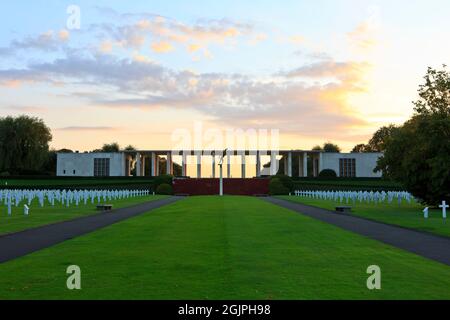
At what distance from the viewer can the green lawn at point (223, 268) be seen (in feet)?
28.4

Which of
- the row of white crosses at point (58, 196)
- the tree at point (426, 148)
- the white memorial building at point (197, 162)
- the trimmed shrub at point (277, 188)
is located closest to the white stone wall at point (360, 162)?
the white memorial building at point (197, 162)

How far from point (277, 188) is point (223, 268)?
57.1m

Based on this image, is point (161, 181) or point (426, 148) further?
point (161, 181)

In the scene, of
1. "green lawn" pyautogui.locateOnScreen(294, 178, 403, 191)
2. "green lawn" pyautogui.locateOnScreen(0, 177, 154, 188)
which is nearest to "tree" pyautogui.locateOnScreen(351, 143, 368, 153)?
"green lawn" pyautogui.locateOnScreen(294, 178, 403, 191)

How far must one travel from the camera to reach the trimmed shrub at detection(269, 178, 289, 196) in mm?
67375

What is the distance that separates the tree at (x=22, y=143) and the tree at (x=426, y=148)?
63585 millimetres

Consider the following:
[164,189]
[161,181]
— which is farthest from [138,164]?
[164,189]

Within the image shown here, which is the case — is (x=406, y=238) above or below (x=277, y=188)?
below

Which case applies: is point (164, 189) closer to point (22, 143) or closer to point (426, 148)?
point (22, 143)

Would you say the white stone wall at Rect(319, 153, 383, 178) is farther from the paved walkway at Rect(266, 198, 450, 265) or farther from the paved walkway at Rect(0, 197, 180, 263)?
the paved walkway at Rect(0, 197, 180, 263)

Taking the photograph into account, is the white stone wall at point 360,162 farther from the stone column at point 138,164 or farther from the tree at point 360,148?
the tree at point 360,148

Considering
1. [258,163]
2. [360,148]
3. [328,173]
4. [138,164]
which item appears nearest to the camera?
[328,173]

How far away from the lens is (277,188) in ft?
221
